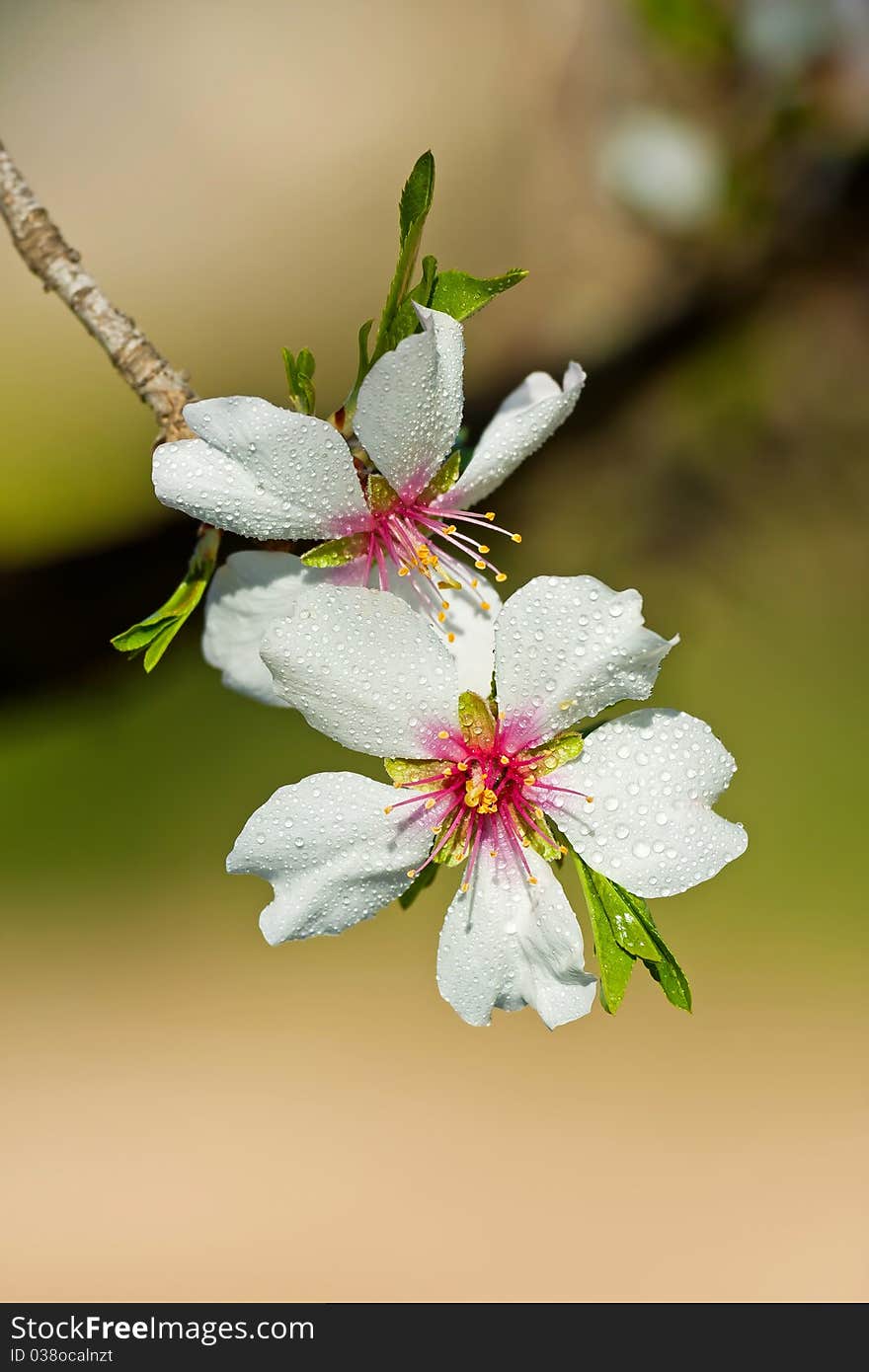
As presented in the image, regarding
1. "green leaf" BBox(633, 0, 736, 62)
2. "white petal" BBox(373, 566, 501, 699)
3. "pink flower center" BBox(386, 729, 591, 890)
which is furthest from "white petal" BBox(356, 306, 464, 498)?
"green leaf" BBox(633, 0, 736, 62)

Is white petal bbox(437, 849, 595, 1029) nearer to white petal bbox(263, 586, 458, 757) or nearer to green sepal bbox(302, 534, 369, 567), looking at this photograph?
white petal bbox(263, 586, 458, 757)

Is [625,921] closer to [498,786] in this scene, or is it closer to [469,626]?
[498,786]

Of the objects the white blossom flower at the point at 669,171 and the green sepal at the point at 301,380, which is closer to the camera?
the green sepal at the point at 301,380

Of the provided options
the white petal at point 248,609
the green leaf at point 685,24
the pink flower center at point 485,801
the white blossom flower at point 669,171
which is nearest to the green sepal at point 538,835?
the pink flower center at point 485,801

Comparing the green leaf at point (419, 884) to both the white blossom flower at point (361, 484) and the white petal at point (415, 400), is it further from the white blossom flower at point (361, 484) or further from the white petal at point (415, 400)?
the white petal at point (415, 400)
